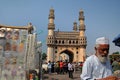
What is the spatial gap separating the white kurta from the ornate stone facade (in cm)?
6974

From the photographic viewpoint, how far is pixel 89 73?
3283mm

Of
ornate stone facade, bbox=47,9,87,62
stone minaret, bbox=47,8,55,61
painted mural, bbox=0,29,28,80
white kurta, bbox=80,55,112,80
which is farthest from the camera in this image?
ornate stone facade, bbox=47,9,87,62

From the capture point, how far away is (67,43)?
3024 inches

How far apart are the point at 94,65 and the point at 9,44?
13.5ft

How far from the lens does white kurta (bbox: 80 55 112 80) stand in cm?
327

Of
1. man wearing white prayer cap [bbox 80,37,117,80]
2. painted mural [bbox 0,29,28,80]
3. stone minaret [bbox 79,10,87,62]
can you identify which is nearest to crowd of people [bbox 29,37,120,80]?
man wearing white prayer cap [bbox 80,37,117,80]

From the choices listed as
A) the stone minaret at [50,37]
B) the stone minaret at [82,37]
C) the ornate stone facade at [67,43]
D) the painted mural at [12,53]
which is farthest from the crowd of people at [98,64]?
the stone minaret at [82,37]

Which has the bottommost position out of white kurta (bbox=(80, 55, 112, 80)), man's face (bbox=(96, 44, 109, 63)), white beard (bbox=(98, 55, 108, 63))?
white kurta (bbox=(80, 55, 112, 80))

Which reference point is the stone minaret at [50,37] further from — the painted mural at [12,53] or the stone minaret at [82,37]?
the painted mural at [12,53]

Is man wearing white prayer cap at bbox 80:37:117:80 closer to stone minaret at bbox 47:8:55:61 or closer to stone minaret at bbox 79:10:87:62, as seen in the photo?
stone minaret at bbox 47:8:55:61

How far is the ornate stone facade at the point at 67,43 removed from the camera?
243 ft

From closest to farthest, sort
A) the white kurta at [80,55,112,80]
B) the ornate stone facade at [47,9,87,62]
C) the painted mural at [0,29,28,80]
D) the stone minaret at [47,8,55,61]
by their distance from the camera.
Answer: the white kurta at [80,55,112,80] → the painted mural at [0,29,28,80] → the stone minaret at [47,8,55,61] → the ornate stone facade at [47,9,87,62]

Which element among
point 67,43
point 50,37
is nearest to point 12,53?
point 50,37

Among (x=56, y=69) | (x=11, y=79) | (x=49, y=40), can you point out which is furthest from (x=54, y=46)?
(x=11, y=79)
